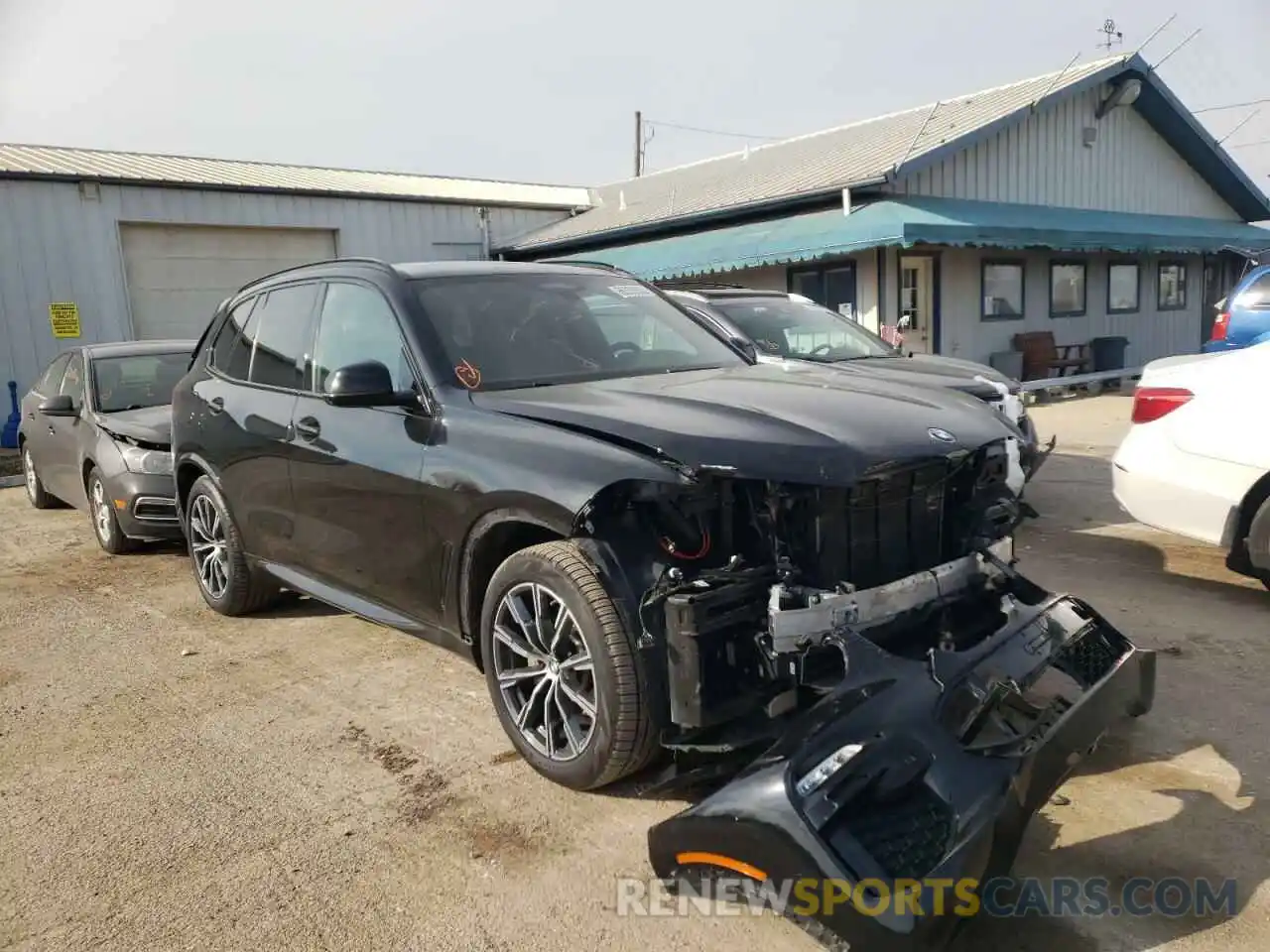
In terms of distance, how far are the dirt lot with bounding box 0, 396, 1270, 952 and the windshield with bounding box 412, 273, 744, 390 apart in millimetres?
1421

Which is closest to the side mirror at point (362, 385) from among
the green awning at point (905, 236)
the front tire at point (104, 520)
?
the front tire at point (104, 520)

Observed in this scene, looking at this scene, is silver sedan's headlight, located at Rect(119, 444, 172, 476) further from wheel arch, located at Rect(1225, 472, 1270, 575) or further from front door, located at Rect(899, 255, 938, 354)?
front door, located at Rect(899, 255, 938, 354)

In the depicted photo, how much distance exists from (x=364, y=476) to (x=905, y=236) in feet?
35.9

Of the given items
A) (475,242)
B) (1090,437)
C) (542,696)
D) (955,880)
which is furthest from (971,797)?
(475,242)

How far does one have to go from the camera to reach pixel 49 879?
2859 millimetres

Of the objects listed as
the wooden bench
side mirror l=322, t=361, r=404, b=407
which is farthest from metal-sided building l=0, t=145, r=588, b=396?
side mirror l=322, t=361, r=404, b=407

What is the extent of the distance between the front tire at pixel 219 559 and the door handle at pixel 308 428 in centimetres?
103

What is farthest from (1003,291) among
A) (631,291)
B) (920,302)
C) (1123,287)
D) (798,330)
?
(631,291)

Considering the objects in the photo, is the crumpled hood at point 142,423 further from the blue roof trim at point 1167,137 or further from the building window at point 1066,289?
the building window at point 1066,289

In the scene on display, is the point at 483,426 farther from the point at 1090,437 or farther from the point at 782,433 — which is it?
the point at 1090,437

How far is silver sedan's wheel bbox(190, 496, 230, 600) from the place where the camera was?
17.2ft

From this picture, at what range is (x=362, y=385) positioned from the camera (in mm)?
3547

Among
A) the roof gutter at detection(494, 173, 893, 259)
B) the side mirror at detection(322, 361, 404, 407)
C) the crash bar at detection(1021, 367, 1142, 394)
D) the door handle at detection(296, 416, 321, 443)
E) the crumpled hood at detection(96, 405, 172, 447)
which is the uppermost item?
the roof gutter at detection(494, 173, 893, 259)

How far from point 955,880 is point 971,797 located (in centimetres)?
23
